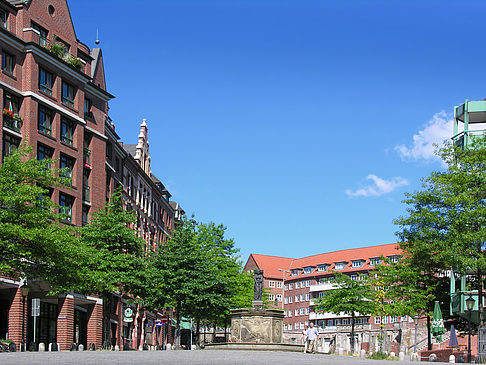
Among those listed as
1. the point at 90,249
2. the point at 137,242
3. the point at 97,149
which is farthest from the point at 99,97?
the point at 90,249

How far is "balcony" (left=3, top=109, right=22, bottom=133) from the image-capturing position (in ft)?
151

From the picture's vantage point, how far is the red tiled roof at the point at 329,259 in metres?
121

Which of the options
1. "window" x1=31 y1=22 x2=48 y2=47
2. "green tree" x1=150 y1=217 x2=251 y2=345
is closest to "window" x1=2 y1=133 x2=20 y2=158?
"window" x1=31 y1=22 x2=48 y2=47

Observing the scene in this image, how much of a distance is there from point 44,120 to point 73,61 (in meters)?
5.88

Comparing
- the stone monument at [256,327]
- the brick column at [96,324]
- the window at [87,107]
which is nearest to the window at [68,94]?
the window at [87,107]

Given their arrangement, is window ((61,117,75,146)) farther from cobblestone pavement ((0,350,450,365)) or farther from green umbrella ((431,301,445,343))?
green umbrella ((431,301,445,343))

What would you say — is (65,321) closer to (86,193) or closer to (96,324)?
(96,324)

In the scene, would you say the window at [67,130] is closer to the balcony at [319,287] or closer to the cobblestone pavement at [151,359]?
the cobblestone pavement at [151,359]

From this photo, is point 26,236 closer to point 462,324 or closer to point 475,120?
point 462,324

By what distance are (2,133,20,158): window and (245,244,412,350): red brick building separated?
7207 centimetres

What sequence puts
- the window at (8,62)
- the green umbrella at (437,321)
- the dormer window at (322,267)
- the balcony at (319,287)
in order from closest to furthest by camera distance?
the window at (8,62) < the green umbrella at (437,321) < the balcony at (319,287) < the dormer window at (322,267)

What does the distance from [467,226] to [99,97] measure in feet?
97.9

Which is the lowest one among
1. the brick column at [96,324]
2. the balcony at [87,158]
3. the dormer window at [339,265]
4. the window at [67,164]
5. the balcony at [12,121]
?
the brick column at [96,324]

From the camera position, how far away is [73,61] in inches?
2110
